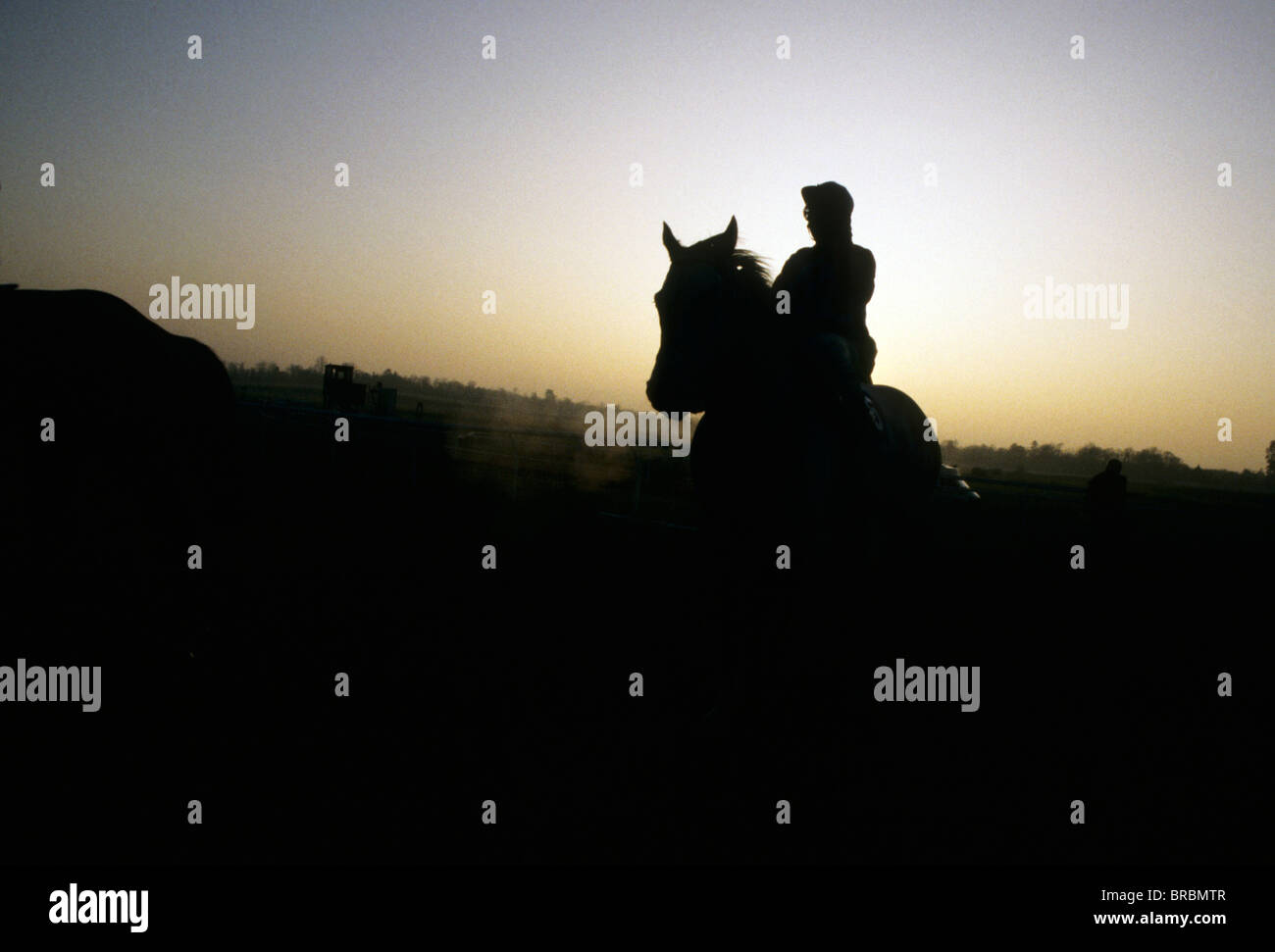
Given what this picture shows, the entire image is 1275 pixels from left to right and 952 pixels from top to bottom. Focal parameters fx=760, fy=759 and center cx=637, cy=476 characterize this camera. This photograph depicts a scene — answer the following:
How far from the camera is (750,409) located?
13.8 ft

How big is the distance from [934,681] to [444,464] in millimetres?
19693

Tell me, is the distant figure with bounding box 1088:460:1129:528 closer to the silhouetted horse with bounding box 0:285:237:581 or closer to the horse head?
the horse head

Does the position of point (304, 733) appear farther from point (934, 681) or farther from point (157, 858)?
point (934, 681)

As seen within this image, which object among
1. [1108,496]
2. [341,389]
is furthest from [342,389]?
[1108,496]

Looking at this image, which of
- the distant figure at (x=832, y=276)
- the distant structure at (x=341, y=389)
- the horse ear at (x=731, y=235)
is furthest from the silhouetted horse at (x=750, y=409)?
the distant structure at (x=341, y=389)

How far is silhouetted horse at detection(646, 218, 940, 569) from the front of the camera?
393cm

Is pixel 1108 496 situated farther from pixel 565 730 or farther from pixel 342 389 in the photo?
pixel 342 389

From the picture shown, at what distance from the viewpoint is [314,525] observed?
1055 centimetres

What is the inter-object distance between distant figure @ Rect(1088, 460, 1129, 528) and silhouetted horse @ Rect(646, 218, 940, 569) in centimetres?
964

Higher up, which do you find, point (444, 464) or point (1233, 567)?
point (444, 464)

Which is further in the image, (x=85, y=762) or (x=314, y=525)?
(x=314, y=525)

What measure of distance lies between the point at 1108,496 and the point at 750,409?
10.5 meters
